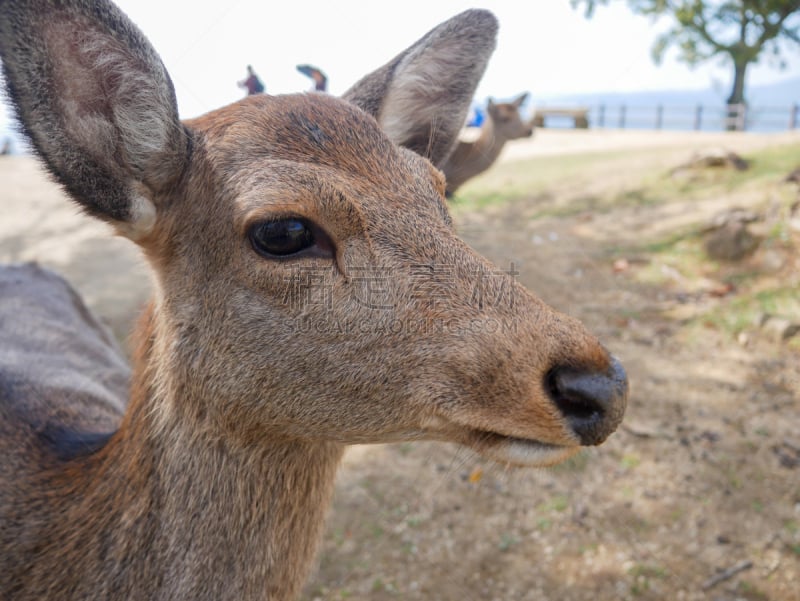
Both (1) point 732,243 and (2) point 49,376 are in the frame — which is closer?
(2) point 49,376

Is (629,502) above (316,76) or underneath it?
underneath

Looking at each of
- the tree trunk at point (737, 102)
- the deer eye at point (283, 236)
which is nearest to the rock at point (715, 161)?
the deer eye at point (283, 236)

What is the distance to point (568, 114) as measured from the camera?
32.9 m

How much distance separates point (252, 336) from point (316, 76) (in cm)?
131

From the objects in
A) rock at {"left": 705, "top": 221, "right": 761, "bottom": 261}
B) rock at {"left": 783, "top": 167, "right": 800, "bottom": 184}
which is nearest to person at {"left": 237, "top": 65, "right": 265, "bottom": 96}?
rock at {"left": 705, "top": 221, "right": 761, "bottom": 261}

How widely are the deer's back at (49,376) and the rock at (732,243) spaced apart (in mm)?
7454

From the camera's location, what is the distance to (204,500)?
214 cm

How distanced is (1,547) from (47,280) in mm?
3618

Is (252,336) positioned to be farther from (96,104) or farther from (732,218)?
(732,218)

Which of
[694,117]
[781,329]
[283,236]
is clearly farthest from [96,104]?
[694,117]

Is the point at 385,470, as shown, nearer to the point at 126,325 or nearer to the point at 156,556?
the point at 156,556

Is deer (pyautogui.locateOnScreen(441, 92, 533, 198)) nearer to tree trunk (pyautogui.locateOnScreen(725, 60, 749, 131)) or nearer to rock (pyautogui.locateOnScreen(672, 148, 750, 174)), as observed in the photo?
rock (pyautogui.locateOnScreen(672, 148, 750, 174))

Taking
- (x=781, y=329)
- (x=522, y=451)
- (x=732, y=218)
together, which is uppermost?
(x=522, y=451)

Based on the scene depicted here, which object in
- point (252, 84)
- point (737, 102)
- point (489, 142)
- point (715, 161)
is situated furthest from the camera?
point (737, 102)
